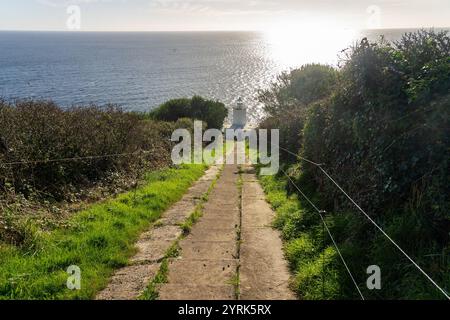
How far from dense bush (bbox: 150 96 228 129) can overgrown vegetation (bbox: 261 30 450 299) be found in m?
32.8

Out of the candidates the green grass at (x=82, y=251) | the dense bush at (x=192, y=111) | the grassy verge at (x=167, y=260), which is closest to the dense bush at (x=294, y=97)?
the grassy verge at (x=167, y=260)

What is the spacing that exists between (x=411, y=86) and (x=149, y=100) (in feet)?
224

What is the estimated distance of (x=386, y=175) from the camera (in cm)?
625

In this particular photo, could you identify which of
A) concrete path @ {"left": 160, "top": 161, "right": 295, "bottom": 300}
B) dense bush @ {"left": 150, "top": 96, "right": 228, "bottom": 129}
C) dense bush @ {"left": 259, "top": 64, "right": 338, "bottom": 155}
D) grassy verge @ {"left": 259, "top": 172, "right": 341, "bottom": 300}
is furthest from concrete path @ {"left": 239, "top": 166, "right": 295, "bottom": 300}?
dense bush @ {"left": 150, "top": 96, "right": 228, "bottom": 129}

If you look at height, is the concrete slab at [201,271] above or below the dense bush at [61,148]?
below

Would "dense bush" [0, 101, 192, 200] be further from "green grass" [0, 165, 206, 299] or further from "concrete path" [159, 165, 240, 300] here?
"concrete path" [159, 165, 240, 300]

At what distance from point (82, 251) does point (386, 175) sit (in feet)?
16.6

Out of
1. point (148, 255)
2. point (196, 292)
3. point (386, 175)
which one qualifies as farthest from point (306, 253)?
point (148, 255)

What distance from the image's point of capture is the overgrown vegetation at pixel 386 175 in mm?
5172

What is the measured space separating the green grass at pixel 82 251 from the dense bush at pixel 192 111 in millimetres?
31376

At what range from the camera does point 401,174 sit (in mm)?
5988

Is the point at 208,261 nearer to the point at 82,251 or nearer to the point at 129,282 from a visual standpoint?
the point at 129,282

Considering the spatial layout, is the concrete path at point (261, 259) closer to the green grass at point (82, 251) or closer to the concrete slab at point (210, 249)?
the concrete slab at point (210, 249)
